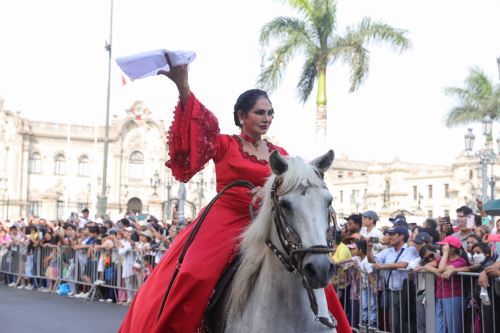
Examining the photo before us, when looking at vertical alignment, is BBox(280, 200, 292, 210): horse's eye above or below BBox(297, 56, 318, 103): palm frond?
below

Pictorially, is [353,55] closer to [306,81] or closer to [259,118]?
[306,81]

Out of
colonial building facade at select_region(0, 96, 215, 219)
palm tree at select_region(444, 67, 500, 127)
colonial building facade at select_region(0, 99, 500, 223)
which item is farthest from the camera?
colonial building facade at select_region(0, 96, 215, 219)

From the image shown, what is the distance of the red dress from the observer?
13.4 ft

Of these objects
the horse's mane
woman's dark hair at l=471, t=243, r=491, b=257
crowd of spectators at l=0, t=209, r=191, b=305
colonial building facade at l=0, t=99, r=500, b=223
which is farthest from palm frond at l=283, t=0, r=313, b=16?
colonial building facade at l=0, t=99, r=500, b=223

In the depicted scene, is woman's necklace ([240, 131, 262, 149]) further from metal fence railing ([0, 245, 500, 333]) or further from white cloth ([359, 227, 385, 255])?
white cloth ([359, 227, 385, 255])

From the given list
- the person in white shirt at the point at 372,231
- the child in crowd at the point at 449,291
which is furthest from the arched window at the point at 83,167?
the child in crowd at the point at 449,291

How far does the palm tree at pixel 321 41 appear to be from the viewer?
62.2 ft

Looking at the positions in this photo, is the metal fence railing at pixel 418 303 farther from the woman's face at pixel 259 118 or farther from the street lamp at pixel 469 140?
the street lamp at pixel 469 140

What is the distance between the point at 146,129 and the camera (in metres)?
85.3

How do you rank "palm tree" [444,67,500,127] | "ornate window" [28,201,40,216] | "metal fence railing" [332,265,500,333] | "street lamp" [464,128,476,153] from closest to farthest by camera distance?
"metal fence railing" [332,265,500,333]
"street lamp" [464,128,476,153]
"palm tree" [444,67,500,127]
"ornate window" [28,201,40,216]

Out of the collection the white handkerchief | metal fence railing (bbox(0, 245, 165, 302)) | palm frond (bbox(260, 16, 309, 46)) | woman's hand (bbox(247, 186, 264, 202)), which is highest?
palm frond (bbox(260, 16, 309, 46))

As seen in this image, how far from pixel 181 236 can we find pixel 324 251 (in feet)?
4.66

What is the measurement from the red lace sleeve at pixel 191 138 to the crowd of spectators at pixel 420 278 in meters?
4.43

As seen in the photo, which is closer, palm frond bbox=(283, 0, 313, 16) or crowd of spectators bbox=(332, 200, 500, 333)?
crowd of spectators bbox=(332, 200, 500, 333)
